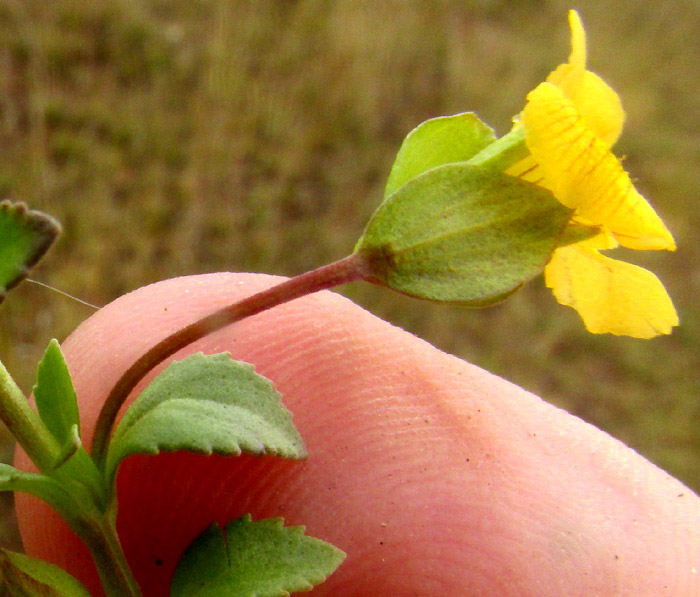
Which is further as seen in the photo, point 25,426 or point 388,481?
point 388,481

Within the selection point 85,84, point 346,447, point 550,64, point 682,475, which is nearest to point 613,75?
point 550,64

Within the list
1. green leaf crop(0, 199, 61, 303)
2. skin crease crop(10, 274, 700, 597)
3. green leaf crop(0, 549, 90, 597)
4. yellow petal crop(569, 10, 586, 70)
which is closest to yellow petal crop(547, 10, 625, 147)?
yellow petal crop(569, 10, 586, 70)

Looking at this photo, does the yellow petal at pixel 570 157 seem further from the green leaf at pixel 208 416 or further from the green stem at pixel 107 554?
the green stem at pixel 107 554

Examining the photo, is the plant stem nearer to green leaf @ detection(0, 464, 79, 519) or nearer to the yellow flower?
green leaf @ detection(0, 464, 79, 519)

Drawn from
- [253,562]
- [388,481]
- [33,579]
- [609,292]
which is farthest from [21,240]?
[609,292]

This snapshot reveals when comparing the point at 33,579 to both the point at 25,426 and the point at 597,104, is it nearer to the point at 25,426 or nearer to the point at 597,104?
the point at 25,426

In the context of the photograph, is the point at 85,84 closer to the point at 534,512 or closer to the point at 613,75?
the point at 534,512

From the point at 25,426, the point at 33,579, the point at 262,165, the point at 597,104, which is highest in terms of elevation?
the point at 597,104
